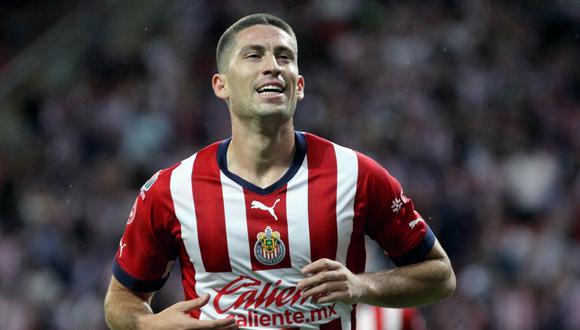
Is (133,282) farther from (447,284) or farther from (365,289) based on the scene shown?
(447,284)

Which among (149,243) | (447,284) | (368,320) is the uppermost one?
(149,243)

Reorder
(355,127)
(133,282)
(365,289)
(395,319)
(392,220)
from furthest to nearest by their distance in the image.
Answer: (355,127) < (395,319) < (133,282) < (392,220) < (365,289)

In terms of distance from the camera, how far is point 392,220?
4.11m

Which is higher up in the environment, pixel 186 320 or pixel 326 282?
pixel 326 282

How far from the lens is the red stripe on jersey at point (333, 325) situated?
160 inches

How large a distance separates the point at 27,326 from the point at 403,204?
233 inches

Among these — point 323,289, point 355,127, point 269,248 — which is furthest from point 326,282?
point 355,127

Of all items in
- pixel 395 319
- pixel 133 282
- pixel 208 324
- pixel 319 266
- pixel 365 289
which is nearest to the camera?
pixel 319 266

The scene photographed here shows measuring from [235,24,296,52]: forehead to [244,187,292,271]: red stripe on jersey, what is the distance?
0.57m

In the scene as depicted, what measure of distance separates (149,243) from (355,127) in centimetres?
591

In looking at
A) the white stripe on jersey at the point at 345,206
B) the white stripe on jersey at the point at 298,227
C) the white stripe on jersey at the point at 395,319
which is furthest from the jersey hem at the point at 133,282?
the white stripe on jersey at the point at 395,319

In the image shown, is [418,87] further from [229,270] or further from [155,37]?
[229,270]

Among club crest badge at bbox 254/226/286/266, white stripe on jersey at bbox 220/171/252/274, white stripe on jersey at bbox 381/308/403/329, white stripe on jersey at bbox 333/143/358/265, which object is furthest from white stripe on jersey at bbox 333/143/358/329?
white stripe on jersey at bbox 381/308/403/329

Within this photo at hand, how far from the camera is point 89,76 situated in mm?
11578
